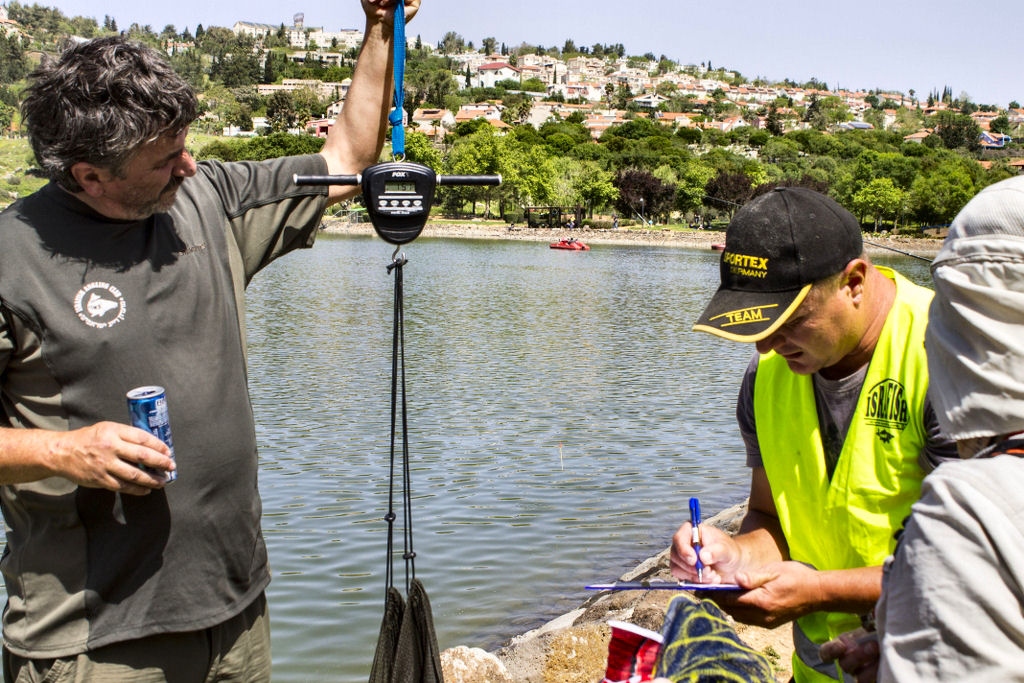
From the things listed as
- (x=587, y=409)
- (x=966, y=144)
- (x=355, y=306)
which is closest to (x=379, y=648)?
(x=587, y=409)

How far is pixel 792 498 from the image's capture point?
2.48m

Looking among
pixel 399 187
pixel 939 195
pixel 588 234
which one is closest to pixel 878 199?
pixel 939 195

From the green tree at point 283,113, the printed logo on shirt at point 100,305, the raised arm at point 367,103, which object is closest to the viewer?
the printed logo on shirt at point 100,305

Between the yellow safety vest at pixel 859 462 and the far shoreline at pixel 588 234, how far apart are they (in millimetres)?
71475

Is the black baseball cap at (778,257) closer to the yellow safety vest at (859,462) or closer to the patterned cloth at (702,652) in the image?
the yellow safety vest at (859,462)

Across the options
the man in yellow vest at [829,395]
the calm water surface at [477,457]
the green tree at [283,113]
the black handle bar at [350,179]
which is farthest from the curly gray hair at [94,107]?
the green tree at [283,113]

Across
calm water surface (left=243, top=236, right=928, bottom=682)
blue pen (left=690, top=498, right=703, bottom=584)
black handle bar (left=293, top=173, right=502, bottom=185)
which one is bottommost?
calm water surface (left=243, top=236, right=928, bottom=682)

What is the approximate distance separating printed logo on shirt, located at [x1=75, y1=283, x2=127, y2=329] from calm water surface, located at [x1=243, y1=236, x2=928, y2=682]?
4170 mm

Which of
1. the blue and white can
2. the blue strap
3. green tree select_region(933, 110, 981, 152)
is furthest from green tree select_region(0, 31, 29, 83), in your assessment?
the blue and white can

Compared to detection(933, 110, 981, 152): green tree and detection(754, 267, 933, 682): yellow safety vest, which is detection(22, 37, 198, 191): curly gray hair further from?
detection(933, 110, 981, 152): green tree

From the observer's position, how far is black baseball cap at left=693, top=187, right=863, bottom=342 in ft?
7.33

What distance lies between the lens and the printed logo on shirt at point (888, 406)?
7.22 feet

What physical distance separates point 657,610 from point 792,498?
2.96 metres

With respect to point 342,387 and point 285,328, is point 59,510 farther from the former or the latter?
point 285,328
